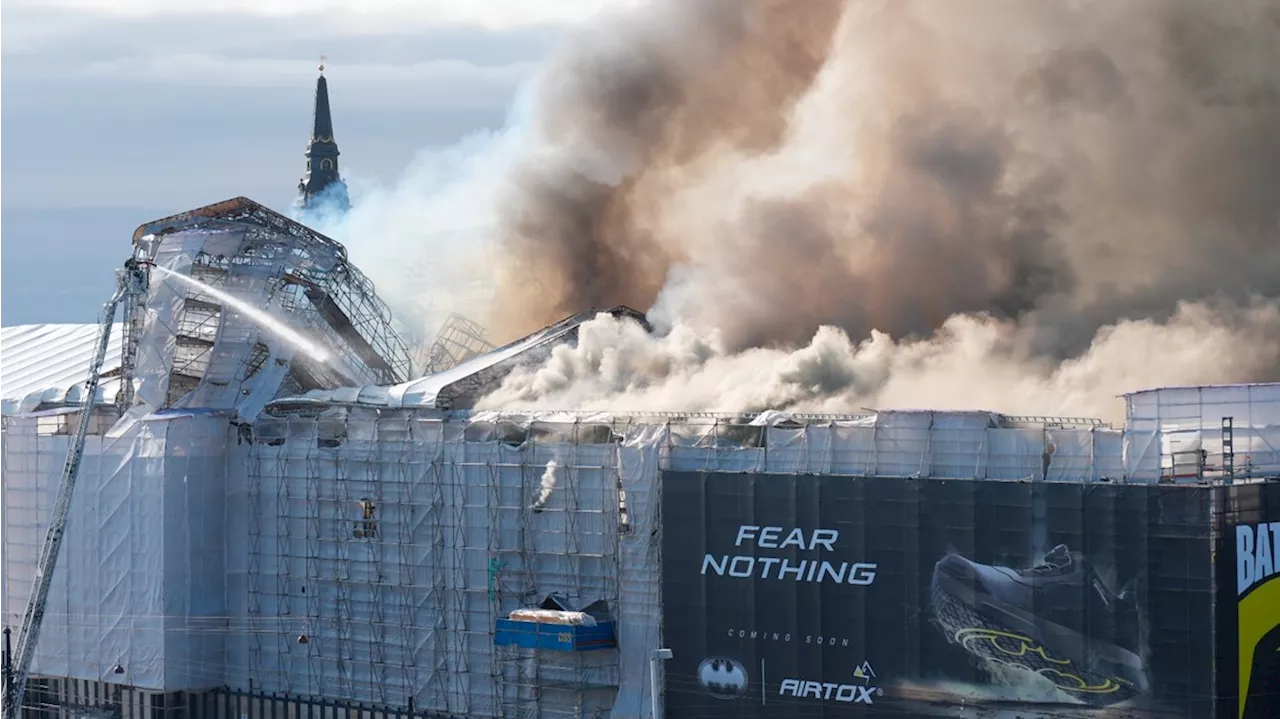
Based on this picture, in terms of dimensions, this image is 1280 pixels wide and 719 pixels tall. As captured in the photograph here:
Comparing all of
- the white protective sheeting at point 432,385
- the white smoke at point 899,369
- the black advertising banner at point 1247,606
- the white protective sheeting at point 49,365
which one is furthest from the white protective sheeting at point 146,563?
the black advertising banner at point 1247,606

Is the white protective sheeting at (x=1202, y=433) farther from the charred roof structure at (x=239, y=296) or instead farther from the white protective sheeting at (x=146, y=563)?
the white protective sheeting at (x=146, y=563)

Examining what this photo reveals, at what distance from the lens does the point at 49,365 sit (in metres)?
104

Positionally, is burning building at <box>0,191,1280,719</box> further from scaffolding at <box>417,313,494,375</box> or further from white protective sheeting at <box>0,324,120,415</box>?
scaffolding at <box>417,313,494,375</box>

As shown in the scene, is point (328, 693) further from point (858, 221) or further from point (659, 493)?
point (858, 221)

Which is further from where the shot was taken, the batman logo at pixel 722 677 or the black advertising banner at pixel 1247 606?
the batman logo at pixel 722 677

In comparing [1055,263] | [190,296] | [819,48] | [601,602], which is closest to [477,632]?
[601,602]

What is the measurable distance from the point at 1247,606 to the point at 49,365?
217 ft

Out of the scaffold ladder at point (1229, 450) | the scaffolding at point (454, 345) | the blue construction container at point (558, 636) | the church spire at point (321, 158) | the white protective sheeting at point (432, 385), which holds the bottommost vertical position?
the blue construction container at point (558, 636)

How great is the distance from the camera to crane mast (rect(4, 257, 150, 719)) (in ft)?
272

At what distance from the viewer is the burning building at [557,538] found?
5972 cm

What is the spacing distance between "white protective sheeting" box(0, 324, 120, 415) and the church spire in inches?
1970

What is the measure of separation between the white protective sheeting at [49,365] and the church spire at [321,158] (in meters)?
50.0

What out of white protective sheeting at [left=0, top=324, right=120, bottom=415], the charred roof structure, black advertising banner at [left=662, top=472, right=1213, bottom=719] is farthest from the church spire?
black advertising banner at [left=662, top=472, right=1213, bottom=719]

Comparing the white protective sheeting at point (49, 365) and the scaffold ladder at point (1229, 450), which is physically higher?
the white protective sheeting at point (49, 365)
